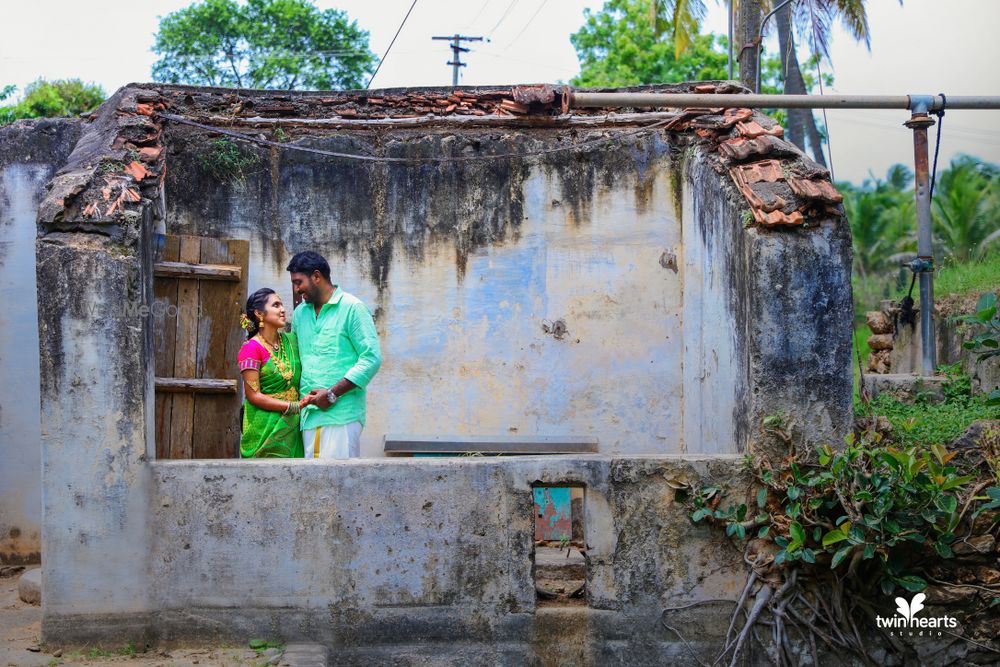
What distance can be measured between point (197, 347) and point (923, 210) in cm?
492

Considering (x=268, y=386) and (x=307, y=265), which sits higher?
(x=307, y=265)

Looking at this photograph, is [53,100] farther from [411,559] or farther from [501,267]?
[411,559]

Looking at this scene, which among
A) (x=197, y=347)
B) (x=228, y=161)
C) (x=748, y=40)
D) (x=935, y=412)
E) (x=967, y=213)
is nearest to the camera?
(x=197, y=347)

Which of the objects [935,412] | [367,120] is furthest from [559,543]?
[367,120]

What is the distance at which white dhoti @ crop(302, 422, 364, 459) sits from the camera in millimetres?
5523

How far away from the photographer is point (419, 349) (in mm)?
7375

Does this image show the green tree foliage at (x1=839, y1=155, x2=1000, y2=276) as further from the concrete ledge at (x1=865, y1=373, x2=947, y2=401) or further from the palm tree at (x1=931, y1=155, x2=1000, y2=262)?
the concrete ledge at (x1=865, y1=373, x2=947, y2=401)

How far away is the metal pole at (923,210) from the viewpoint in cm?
683

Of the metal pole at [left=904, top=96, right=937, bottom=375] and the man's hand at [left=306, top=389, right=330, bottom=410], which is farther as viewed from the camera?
the metal pole at [left=904, top=96, right=937, bottom=375]

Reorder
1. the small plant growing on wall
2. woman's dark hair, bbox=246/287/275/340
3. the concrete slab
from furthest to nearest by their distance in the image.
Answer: the small plant growing on wall → woman's dark hair, bbox=246/287/275/340 → the concrete slab

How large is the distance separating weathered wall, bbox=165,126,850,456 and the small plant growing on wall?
0.05m

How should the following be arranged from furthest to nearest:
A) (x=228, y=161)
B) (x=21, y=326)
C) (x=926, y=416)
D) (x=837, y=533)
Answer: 1. (x=228, y=161)
2. (x=21, y=326)
3. (x=926, y=416)
4. (x=837, y=533)

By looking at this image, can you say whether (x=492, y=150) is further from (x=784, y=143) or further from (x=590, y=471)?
(x=590, y=471)

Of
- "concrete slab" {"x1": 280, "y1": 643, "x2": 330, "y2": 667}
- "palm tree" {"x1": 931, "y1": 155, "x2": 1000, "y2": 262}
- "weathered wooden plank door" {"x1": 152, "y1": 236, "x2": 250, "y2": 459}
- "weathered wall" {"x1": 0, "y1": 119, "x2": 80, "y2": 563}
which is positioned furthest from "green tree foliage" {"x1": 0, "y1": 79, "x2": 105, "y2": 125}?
"palm tree" {"x1": 931, "y1": 155, "x2": 1000, "y2": 262}
